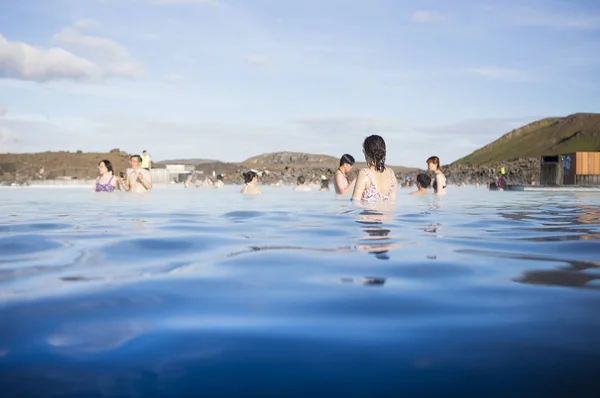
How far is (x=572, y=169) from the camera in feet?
115

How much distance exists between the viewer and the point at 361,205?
30.3ft

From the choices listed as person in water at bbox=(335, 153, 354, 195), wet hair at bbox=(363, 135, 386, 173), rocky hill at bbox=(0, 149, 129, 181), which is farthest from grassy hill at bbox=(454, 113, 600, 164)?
wet hair at bbox=(363, 135, 386, 173)

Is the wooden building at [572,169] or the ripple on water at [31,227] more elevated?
Answer: the wooden building at [572,169]

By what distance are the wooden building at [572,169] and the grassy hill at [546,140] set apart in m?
81.4

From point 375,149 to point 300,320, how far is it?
649 cm

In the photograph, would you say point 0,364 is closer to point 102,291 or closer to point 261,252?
point 102,291

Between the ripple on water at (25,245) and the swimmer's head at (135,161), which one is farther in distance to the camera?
the swimmer's head at (135,161)

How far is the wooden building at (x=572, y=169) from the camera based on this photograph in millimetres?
34500

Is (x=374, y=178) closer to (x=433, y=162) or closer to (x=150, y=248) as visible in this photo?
(x=150, y=248)

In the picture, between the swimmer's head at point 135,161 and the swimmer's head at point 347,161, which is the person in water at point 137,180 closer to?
the swimmer's head at point 135,161

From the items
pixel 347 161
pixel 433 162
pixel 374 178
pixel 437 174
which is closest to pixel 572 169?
pixel 437 174

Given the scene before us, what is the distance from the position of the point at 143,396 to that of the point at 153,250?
3.36 m

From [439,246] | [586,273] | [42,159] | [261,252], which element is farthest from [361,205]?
[42,159]

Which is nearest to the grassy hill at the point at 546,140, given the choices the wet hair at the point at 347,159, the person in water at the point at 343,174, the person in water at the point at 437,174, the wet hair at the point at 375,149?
the person in water at the point at 437,174
